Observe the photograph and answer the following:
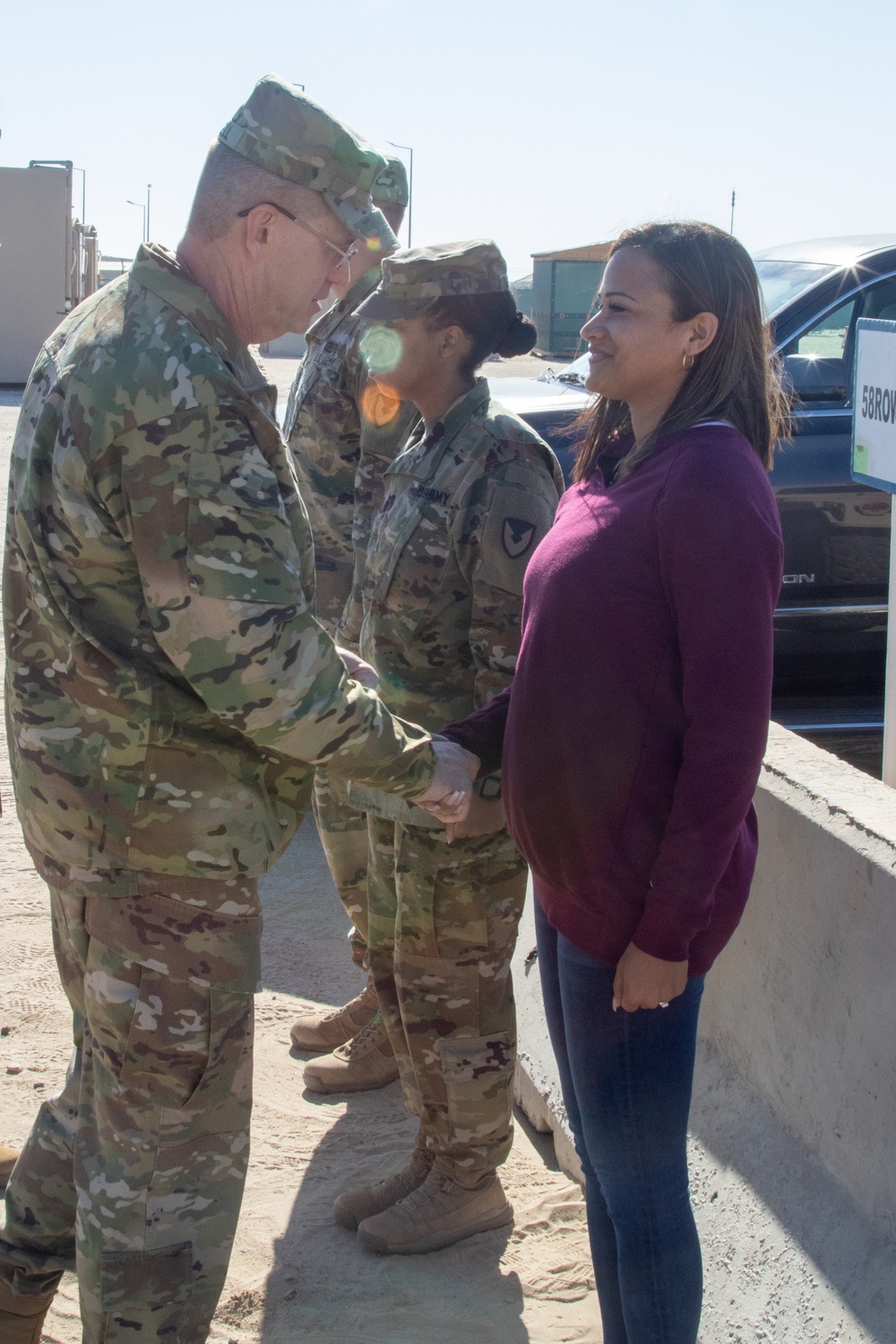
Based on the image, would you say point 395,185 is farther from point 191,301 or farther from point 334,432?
point 191,301

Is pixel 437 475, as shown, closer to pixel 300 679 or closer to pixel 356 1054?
pixel 300 679

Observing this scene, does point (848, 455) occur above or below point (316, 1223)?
above

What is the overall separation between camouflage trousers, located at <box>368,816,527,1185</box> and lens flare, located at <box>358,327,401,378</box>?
104 centimetres

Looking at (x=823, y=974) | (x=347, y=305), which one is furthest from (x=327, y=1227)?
(x=347, y=305)

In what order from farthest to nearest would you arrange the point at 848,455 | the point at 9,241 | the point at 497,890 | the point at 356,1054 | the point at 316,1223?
the point at 9,241
the point at 848,455
the point at 356,1054
the point at 316,1223
the point at 497,890

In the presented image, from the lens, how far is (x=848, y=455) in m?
5.75

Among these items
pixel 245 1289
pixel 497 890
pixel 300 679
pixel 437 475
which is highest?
pixel 437 475

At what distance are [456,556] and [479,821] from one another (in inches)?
22.0

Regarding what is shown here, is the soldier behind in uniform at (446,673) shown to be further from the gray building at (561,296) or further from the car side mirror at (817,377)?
the gray building at (561,296)

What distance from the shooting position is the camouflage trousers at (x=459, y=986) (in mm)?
2770

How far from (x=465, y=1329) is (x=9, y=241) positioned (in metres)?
23.0

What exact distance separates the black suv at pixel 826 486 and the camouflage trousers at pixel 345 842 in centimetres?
258

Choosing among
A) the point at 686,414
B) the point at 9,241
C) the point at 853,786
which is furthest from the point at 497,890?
the point at 9,241

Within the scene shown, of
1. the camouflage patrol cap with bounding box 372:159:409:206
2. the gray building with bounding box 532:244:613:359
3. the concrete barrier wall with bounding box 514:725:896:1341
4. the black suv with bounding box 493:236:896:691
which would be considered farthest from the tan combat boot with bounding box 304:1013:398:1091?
the gray building with bounding box 532:244:613:359
